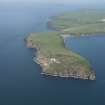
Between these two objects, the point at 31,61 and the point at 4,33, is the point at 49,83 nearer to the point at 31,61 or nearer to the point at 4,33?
the point at 31,61

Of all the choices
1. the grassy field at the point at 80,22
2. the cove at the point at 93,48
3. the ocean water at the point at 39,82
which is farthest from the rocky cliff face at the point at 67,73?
the grassy field at the point at 80,22

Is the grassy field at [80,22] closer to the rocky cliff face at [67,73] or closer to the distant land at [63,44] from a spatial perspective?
the distant land at [63,44]

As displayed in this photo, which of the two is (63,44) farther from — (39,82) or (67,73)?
(39,82)

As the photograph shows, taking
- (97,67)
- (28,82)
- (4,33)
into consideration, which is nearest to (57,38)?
(4,33)

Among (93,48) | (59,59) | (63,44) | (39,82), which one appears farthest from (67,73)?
(63,44)

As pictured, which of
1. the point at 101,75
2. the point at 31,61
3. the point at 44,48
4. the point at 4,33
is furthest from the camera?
the point at 4,33

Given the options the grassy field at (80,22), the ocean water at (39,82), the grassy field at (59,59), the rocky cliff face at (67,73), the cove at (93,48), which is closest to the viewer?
the ocean water at (39,82)

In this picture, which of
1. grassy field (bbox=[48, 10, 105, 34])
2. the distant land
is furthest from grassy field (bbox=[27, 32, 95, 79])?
grassy field (bbox=[48, 10, 105, 34])

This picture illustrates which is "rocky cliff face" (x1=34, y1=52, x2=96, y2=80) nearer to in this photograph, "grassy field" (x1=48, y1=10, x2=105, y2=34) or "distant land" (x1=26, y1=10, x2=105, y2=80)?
"distant land" (x1=26, y1=10, x2=105, y2=80)
